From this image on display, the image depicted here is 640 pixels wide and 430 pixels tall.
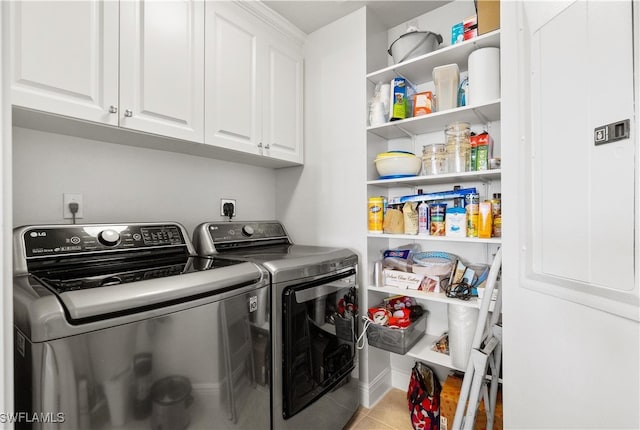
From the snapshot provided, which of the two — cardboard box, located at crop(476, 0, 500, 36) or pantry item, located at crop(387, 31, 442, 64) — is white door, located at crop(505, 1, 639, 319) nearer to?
cardboard box, located at crop(476, 0, 500, 36)

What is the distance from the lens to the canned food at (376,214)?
72.9 inches

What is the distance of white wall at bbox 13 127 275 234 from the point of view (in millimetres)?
1281

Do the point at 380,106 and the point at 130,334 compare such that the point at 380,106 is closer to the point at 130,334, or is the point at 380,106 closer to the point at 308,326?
the point at 308,326

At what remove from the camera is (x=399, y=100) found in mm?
1792

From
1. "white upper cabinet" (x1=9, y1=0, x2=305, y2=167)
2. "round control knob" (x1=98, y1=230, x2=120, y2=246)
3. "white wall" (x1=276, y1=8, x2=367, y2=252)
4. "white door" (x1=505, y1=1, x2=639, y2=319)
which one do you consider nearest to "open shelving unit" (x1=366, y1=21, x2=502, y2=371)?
"white wall" (x1=276, y1=8, x2=367, y2=252)

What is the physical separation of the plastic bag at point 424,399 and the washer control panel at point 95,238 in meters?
1.60

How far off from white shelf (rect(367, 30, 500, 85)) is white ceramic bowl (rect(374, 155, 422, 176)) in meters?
0.55

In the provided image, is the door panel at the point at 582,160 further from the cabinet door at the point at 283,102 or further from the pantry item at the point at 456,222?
the cabinet door at the point at 283,102

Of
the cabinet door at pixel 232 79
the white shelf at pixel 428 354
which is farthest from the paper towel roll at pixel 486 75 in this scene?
the white shelf at pixel 428 354

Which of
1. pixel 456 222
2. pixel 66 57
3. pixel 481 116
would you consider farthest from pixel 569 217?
pixel 66 57

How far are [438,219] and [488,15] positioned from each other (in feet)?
3.50

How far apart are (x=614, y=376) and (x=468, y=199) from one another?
0.99m

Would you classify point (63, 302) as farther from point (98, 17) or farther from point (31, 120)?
point (98, 17)

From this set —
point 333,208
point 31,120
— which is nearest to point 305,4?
point 333,208
